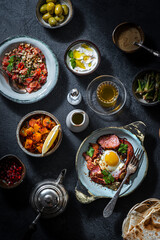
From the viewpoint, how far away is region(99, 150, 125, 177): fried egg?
3.72 m

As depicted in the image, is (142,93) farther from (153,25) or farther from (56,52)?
(56,52)

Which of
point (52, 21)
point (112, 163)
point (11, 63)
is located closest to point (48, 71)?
point (11, 63)

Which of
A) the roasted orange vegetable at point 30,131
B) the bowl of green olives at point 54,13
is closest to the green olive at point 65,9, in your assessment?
the bowl of green olives at point 54,13

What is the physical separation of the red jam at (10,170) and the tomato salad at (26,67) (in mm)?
927

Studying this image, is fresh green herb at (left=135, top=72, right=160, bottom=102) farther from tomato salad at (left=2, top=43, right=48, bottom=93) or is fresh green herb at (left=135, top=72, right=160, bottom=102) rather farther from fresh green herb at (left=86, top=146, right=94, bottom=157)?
tomato salad at (left=2, top=43, right=48, bottom=93)

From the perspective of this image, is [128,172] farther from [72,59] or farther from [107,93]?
[72,59]

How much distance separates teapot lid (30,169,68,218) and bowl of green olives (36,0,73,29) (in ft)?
6.40

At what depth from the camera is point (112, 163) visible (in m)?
3.72

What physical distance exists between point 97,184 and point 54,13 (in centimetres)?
230

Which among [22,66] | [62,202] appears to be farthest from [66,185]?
[22,66]

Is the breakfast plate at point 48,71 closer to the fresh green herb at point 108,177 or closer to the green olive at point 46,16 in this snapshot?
the green olive at point 46,16

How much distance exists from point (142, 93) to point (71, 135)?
1057 mm

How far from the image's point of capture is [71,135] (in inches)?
153

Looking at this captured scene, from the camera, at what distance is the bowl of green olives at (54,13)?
386cm
